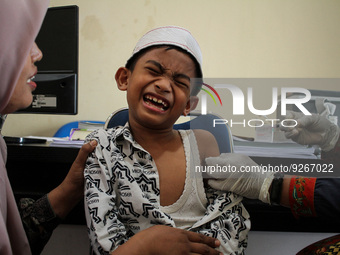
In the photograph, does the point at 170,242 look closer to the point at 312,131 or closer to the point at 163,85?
the point at 163,85

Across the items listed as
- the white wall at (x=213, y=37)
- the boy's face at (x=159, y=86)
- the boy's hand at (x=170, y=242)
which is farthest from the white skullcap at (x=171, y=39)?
the white wall at (x=213, y=37)

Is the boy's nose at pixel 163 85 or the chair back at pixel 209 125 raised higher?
the boy's nose at pixel 163 85

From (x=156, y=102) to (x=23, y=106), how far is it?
0.37 meters

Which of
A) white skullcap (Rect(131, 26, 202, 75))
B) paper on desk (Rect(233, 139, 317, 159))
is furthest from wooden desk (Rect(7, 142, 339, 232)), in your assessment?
white skullcap (Rect(131, 26, 202, 75))

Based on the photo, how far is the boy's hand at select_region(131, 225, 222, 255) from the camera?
649mm

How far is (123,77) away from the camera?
3.15 feet

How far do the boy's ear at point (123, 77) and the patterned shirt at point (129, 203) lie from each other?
0.59 feet

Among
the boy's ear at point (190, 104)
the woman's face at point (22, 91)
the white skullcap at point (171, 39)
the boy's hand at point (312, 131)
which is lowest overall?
the boy's hand at point (312, 131)

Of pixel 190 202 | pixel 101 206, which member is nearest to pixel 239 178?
pixel 190 202

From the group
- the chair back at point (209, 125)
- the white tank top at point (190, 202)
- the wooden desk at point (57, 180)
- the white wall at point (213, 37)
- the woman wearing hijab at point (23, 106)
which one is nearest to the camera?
the woman wearing hijab at point (23, 106)

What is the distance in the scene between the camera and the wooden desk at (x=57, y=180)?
920mm

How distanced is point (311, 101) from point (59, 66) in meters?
0.95

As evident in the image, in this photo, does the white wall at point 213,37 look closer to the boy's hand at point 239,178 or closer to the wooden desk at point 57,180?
the wooden desk at point 57,180

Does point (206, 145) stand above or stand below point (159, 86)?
below
